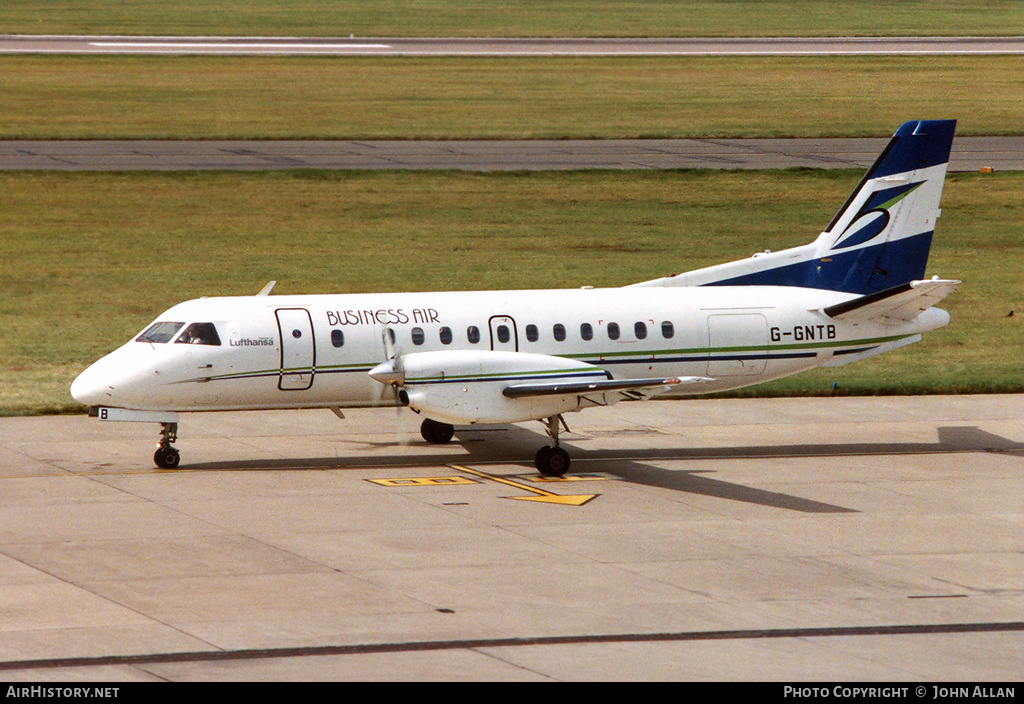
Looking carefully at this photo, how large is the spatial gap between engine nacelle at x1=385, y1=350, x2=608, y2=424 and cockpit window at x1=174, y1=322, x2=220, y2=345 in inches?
119

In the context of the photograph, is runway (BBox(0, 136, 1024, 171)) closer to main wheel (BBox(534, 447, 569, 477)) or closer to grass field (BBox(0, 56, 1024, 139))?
grass field (BBox(0, 56, 1024, 139))

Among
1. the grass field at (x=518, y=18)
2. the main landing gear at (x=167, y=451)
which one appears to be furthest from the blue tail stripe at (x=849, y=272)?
the grass field at (x=518, y=18)

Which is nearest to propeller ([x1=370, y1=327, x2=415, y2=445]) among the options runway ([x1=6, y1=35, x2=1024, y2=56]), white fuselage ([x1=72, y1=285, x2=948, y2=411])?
white fuselage ([x1=72, y1=285, x2=948, y2=411])

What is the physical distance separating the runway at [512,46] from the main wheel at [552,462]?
6925 centimetres

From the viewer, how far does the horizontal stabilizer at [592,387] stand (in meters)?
23.5

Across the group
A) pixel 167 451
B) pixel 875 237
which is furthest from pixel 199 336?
pixel 875 237

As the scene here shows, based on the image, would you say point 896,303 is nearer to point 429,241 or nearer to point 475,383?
point 475,383

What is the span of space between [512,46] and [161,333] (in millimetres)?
74592

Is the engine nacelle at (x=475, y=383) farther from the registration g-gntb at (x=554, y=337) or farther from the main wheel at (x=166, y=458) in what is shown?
the main wheel at (x=166, y=458)

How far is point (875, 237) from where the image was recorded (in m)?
A: 28.4

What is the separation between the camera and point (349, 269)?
149 feet

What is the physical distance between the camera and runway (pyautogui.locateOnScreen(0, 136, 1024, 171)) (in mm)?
57781

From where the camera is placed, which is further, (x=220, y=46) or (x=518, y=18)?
(x=518, y=18)

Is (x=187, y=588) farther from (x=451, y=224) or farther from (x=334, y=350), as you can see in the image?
(x=451, y=224)
